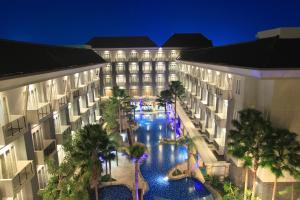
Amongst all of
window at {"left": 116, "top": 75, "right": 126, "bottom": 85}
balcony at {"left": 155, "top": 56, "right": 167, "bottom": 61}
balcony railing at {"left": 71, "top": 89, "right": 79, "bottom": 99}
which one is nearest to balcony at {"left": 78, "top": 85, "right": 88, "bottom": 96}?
balcony railing at {"left": 71, "top": 89, "right": 79, "bottom": 99}

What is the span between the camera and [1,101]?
1568 centimetres

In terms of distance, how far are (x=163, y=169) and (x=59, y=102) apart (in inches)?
609

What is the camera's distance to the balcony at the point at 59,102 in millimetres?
22917

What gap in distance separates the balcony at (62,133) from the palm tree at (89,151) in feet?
17.1

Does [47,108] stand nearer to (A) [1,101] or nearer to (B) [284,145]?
(A) [1,101]

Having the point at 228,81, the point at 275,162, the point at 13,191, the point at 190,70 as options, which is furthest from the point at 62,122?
the point at 190,70

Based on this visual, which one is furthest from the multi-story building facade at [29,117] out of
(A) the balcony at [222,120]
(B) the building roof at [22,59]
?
(A) the balcony at [222,120]

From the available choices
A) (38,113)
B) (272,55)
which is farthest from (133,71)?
(272,55)

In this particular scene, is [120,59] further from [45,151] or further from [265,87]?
[265,87]

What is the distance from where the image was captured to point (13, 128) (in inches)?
620

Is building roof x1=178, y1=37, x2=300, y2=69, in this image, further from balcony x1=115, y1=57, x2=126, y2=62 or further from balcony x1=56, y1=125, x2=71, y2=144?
balcony x1=115, y1=57, x2=126, y2=62

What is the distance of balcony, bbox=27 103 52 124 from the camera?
18.1 m

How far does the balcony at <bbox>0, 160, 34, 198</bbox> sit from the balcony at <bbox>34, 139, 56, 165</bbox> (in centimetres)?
163

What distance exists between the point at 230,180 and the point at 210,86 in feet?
42.4
